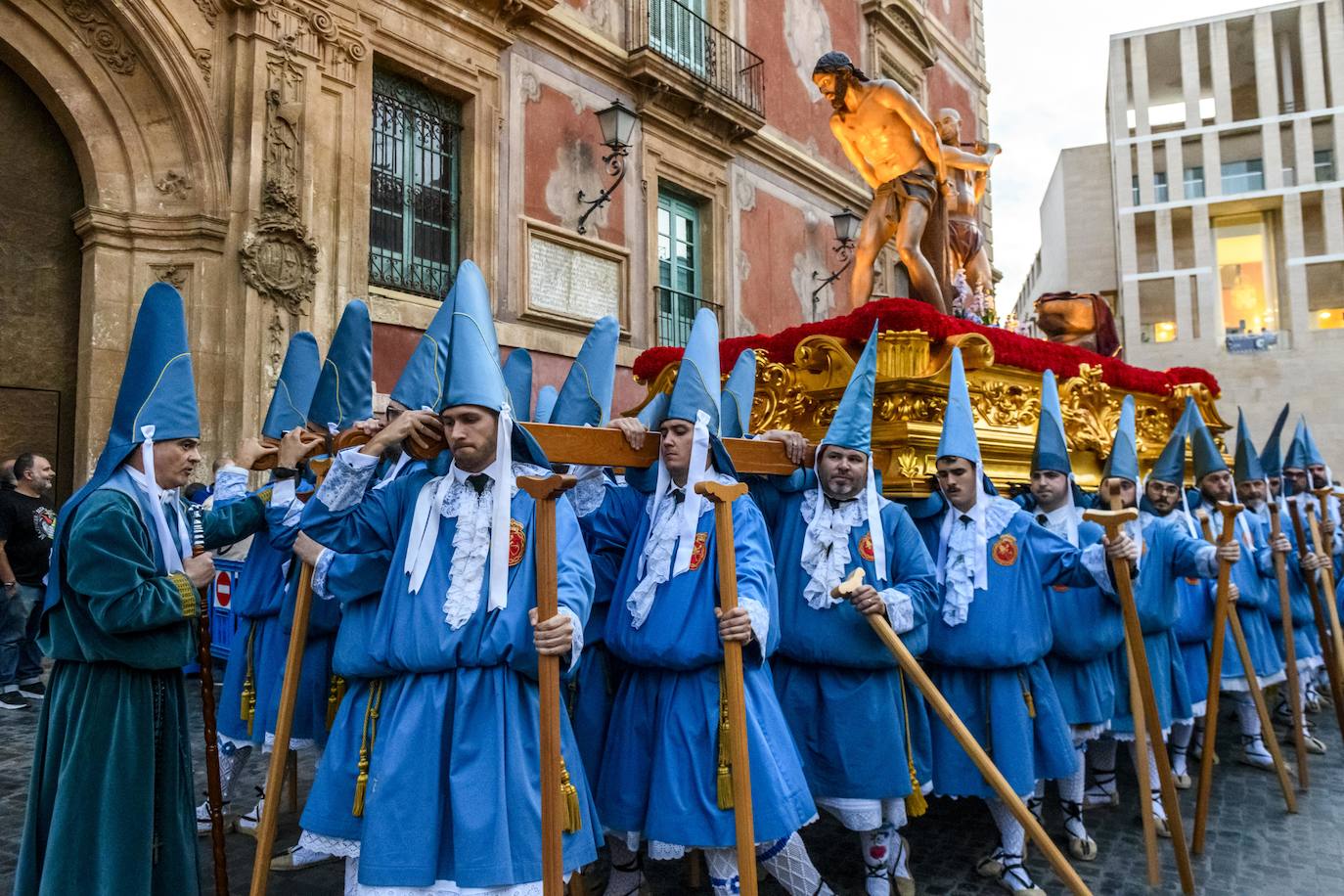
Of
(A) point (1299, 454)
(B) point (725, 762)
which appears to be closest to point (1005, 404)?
(B) point (725, 762)

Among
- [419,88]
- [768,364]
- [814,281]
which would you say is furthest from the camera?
[814,281]

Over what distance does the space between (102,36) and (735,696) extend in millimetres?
7822

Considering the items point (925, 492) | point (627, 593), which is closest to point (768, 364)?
point (925, 492)

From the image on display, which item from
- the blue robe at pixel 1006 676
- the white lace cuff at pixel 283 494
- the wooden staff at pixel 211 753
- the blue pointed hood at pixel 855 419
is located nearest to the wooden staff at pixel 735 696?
the blue pointed hood at pixel 855 419

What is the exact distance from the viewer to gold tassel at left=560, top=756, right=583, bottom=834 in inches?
103

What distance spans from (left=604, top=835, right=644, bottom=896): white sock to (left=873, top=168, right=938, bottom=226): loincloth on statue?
483 centimetres

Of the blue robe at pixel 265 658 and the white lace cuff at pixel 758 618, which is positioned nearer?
the white lace cuff at pixel 758 618

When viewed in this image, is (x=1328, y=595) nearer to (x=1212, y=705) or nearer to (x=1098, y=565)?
(x=1212, y=705)

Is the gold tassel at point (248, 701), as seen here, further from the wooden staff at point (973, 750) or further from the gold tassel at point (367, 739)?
the wooden staff at point (973, 750)

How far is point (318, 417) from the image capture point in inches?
145

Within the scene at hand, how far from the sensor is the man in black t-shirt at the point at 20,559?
6508mm

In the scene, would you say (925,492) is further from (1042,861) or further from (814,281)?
(814,281)

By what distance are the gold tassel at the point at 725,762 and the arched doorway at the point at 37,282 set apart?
6819mm

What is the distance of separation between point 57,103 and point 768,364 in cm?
630
